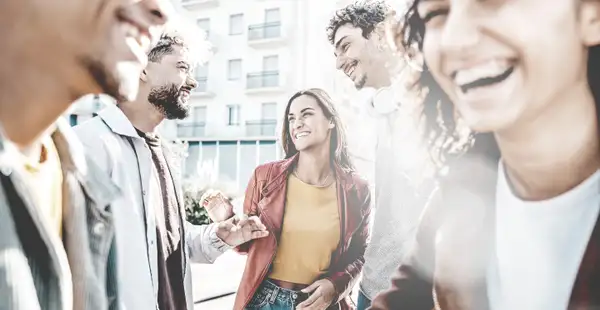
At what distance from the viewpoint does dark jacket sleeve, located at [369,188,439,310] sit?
1305 mm

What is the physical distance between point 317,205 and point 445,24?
2.02 ft

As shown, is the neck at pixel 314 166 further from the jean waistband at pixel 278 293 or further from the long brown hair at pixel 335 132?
the jean waistband at pixel 278 293

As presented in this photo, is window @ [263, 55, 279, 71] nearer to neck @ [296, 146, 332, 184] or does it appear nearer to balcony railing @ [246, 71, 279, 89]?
balcony railing @ [246, 71, 279, 89]

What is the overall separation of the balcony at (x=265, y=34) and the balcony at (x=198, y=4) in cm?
16

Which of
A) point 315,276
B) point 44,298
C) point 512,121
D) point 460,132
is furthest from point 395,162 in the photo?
point 44,298

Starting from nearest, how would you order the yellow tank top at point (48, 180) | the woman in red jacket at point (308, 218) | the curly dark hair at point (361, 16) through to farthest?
the yellow tank top at point (48, 180)
the curly dark hair at point (361, 16)
the woman in red jacket at point (308, 218)

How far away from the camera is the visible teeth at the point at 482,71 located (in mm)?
1188

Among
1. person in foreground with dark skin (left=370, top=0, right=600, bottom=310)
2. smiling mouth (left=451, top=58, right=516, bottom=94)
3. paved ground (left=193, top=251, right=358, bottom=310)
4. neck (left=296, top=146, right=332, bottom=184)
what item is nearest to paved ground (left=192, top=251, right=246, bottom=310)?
paved ground (left=193, top=251, right=358, bottom=310)

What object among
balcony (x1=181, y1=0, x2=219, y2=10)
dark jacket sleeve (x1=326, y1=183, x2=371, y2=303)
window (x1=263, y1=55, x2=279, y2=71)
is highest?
balcony (x1=181, y1=0, x2=219, y2=10)

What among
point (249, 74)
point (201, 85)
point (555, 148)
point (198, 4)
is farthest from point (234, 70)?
point (555, 148)

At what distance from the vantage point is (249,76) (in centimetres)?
176

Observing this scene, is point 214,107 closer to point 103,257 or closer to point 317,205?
point 317,205

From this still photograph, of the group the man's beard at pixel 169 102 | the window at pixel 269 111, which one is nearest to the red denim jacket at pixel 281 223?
the window at pixel 269 111

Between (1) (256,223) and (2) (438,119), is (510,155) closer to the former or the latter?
(2) (438,119)
